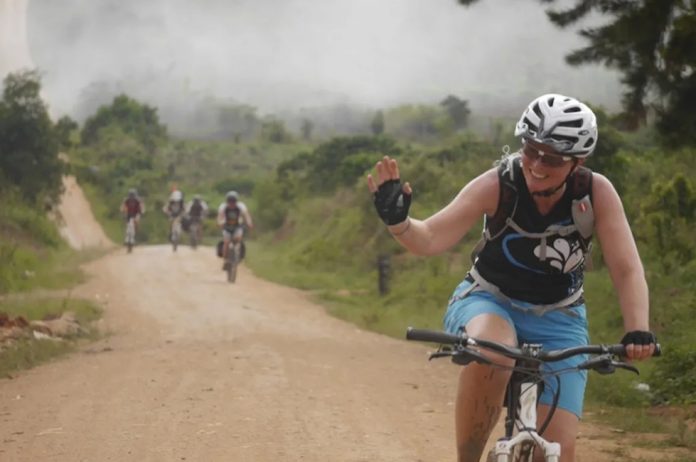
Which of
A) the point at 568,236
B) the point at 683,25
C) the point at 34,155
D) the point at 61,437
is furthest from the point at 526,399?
the point at 34,155

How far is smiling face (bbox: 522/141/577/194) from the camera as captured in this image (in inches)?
208

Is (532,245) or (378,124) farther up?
(378,124)

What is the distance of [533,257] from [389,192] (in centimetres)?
74

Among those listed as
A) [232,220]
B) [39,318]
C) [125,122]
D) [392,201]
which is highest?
[125,122]

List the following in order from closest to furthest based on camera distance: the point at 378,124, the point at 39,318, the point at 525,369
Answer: the point at 525,369
the point at 39,318
the point at 378,124

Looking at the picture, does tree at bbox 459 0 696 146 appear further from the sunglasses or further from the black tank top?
the sunglasses

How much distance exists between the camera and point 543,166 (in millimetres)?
5309

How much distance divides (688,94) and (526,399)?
24.9 feet

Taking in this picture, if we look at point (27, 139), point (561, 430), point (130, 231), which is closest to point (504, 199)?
point (561, 430)

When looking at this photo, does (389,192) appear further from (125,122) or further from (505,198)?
(125,122)

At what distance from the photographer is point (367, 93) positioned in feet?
252

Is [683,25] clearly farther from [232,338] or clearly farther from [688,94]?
[232,338]

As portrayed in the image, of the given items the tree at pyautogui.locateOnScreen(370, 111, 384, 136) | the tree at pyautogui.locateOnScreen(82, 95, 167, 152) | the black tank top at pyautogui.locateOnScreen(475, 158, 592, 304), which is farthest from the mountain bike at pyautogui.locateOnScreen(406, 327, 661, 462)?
the tree at pyautogui.locateOnScreen(82, 95, 167, 152)

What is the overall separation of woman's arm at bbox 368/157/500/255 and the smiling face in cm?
17
